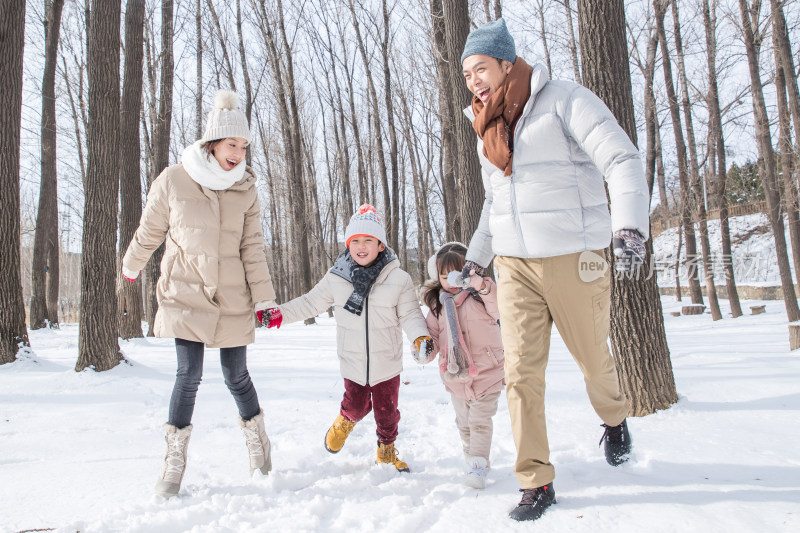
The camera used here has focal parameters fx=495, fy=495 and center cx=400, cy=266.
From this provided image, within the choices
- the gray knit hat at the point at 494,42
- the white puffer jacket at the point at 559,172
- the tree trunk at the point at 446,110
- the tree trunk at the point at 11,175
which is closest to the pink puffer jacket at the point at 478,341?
the white puffer jacket at the point at 559,172

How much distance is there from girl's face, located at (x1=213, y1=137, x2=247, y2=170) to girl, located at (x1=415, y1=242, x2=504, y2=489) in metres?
1.30

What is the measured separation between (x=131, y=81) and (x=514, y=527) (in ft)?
25.2

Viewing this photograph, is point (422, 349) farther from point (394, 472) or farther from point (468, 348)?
point (394, 472)

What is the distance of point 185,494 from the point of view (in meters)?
2.44

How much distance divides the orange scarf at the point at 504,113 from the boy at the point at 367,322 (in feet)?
3.36

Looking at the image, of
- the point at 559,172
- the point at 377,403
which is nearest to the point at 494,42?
the point at 559,172

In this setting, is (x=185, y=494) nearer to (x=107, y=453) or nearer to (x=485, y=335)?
(x=107, y=453)

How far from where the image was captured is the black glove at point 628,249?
187cm

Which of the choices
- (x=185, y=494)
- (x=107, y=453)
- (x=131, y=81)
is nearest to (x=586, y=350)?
(x=185, y=494)

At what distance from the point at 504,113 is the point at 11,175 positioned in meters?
6.55

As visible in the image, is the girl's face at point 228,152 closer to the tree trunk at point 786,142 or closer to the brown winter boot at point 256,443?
the brown winter boot at point 256,443

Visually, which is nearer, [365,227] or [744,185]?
[365,227]

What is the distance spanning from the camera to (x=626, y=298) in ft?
11.0

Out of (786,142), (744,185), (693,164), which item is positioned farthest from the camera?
(744,185)
